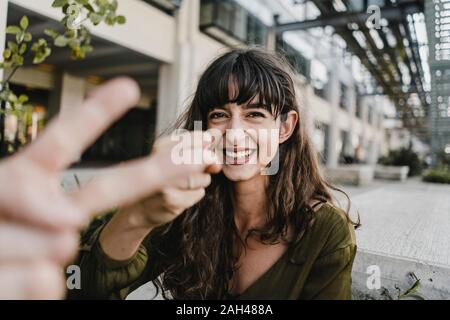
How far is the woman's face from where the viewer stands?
1087 mm

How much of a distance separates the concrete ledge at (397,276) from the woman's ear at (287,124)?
26.0 inches

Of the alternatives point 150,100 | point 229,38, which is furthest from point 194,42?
point 150,100


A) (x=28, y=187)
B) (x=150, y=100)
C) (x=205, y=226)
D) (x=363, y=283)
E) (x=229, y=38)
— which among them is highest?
(x=229, y=38)

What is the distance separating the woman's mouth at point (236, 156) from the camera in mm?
1087

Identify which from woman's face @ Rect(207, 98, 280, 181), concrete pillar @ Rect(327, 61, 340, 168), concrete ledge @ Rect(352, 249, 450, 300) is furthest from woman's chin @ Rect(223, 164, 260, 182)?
concrete pillar @ Rect(327, 61, 340, 168)

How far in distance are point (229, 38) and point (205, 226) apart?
8498 mm

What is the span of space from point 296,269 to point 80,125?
93 cm

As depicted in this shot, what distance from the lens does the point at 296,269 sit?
1.13 m

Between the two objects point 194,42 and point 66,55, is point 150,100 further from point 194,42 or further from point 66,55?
point 194,42

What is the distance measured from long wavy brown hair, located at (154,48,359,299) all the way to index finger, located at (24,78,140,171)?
0.72 m

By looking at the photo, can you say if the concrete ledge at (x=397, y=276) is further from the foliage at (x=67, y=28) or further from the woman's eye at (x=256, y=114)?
the foliage at (x=67, y=28)

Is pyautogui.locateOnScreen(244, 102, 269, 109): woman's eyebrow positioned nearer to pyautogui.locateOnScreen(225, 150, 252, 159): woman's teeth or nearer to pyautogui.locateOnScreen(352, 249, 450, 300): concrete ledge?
pyautogui.locateOnScreen(225, 150, 252, 159): woman's teeth

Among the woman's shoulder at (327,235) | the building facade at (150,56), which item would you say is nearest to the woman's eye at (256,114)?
the woman's shoulder at (327,235)

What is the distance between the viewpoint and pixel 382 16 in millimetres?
7535
